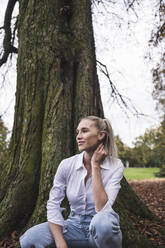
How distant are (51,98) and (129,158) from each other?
5272 cm

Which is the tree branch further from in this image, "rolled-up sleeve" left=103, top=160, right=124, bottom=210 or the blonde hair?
"rolled-up sleeve" left=103, top=160, right=124, bottom=210

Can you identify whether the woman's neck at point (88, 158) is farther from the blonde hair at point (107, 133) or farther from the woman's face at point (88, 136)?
the blonde hair at point (107, 133)

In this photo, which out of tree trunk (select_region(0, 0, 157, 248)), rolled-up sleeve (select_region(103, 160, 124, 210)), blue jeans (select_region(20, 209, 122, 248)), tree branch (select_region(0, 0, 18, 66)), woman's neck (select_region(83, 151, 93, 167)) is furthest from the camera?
tree branch (select_region(0, 0, 18, 66))

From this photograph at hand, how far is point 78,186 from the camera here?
273 centimetres

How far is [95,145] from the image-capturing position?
9.50 ft

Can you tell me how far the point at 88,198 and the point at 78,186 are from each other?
0.56 ft

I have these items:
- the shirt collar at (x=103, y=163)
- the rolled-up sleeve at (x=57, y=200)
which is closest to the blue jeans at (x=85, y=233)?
the rolled-up sleeve at (x=57, y=200)

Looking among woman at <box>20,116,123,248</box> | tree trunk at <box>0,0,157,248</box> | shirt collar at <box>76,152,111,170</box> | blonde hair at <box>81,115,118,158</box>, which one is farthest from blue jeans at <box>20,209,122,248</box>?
tree trunk at <box>0,0,157,248</box>

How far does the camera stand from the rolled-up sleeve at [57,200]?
2576mm

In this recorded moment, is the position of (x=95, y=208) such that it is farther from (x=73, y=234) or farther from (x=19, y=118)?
(x=19, y=118)

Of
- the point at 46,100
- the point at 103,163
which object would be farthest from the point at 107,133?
the point at 46,100

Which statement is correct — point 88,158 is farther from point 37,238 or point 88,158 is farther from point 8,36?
point 8,36

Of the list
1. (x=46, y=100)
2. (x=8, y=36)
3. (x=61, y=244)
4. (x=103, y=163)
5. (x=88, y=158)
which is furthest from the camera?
(x=8, y=36)

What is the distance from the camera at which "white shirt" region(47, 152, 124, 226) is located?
2632mm
